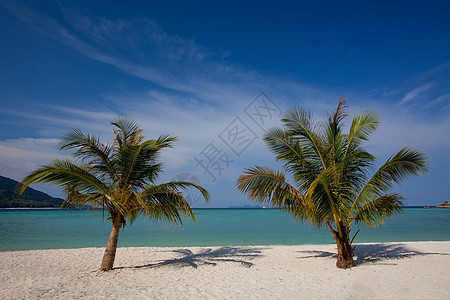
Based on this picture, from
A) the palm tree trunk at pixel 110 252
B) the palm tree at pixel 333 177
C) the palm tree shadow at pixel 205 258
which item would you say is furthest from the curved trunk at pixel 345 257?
the palm tree trunk at pixel 110 252

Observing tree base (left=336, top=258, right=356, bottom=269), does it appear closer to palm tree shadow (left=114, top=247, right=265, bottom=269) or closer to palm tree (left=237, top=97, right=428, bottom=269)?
palm tree (left=237, top=97, right=428, bottom=269)

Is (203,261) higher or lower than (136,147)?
lower

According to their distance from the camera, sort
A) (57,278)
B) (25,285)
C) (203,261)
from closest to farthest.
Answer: (25,285)
(57,278)
(203,261)

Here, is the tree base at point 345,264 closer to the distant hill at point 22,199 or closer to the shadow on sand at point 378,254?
the shadow on sand at point 378,254

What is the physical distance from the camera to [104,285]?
236 inches

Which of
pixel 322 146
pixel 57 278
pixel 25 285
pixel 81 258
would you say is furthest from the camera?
pixel 81 258

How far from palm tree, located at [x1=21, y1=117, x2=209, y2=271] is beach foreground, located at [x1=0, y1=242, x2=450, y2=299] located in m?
1.34

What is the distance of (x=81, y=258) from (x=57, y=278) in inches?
119

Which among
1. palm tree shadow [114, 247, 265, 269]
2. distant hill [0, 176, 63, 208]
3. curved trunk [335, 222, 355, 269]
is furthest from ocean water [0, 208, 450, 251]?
distant hill [0, 176, 63, 208]

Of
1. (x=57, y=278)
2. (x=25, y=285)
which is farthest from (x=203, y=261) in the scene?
(x=25, y=285)

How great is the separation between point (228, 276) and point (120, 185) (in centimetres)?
372

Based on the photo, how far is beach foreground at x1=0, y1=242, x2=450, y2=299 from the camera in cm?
532

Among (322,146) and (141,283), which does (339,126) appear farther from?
(141,283)

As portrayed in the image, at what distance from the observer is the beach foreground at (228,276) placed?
5.32 metres
